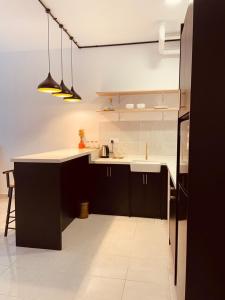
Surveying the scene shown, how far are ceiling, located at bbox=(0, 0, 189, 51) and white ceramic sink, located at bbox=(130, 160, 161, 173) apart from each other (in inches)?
83.5

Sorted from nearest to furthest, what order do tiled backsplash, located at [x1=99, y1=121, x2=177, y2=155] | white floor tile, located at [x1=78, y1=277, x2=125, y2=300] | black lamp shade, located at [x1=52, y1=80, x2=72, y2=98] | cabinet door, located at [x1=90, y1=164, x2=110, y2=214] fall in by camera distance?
white floor tile, located at [x1=78, y1=277, x2=125, y2=300], black lamp shade, located at [x1=52, y1=80, x2=72, y2=98], cabinet door, located at [x1=90, y1=164, x2=110, y2=214], tiled backsplash, located at [x1=99, y1=121, x2=177, y2=155]

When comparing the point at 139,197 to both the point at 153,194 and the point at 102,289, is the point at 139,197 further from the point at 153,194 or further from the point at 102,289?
the point at 102,289

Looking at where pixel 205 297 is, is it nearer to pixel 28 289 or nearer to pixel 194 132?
pixel 194 132

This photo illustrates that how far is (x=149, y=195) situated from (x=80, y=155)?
130cm

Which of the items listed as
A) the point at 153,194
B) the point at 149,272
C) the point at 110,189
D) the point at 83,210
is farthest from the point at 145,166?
the point at 149,272

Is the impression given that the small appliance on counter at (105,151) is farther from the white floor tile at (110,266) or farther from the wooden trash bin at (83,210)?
the white floor tile at (110,266)

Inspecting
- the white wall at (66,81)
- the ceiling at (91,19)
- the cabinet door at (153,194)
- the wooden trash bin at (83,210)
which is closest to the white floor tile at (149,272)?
the cabinet door at (153,194)

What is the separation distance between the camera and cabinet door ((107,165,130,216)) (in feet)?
12.0

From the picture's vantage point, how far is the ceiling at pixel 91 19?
289 cm

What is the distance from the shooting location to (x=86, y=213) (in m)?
3.67

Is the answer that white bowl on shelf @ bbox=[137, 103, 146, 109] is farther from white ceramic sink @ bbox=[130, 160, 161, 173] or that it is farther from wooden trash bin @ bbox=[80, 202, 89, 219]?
wooden trash bin @ bbox=[80, 202, 89, 219]

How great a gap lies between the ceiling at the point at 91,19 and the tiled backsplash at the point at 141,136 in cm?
150

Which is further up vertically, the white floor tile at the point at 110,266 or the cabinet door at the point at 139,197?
the cabinet door at the point at 139,197

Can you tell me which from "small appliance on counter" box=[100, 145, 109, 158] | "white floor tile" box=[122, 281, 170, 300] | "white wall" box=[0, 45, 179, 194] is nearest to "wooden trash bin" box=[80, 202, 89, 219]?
"small appliance on counter" box=[100, 145, 109, 158]
